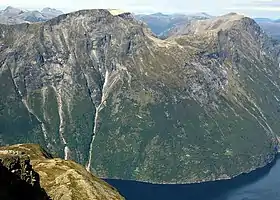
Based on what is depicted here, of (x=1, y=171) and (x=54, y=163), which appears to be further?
(x=54, y=163)

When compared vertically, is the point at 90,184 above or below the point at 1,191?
below

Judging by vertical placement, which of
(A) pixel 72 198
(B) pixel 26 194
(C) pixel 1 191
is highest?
(C) pixel 1 191

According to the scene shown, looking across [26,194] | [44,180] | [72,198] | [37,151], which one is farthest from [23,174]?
[37,151]

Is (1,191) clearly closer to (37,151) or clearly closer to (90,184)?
(90,184)

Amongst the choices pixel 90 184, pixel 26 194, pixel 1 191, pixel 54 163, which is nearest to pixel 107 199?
pixel 90 184

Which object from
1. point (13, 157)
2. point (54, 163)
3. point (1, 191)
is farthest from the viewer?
point (54, 163)

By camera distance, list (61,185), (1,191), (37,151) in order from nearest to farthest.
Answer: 1. (1,191)
2. (61,185)
3. (37,151)
